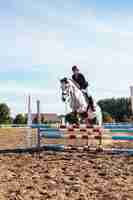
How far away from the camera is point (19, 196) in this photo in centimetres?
506

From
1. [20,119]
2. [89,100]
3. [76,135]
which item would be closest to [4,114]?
[20,119]

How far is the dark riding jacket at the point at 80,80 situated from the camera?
10547 millimetres

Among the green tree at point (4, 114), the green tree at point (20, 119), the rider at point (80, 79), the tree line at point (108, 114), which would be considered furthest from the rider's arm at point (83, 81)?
the green tree at point (20, 119)

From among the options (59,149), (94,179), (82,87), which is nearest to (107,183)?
(94,179)

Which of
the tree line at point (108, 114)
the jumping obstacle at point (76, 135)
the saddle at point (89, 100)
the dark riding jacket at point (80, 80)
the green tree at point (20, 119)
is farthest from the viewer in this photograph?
the green tree at point (20, 119)

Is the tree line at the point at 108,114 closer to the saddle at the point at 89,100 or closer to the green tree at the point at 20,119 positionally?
the green tree at the point at 20,119

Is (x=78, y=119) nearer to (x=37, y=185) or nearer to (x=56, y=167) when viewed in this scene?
(x=56, y=167)

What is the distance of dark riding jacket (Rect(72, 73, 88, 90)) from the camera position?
10.5 metres

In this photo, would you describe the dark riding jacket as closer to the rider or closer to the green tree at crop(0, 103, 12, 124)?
the rider

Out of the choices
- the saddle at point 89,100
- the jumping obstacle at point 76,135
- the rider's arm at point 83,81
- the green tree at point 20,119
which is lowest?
the jumping obstacle at point 76,135

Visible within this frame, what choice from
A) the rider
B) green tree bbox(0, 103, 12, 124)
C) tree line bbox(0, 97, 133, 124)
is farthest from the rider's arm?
green tree bbox(0, 103, 12, 124)

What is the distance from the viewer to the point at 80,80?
1061 cm

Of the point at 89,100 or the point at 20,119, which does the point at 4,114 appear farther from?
the point at 89,100

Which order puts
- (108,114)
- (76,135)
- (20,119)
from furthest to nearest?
(20,119) → (108,114) → (76,135)
